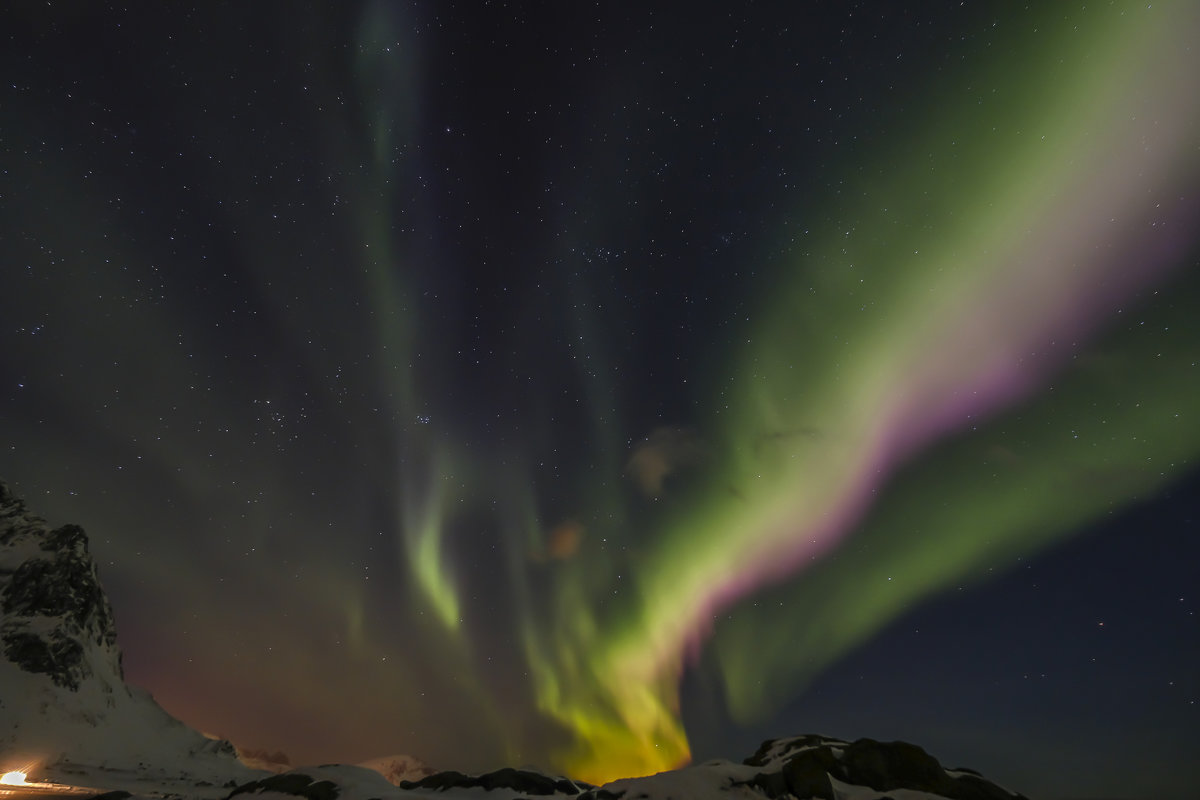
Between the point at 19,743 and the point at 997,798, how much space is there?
14313cm

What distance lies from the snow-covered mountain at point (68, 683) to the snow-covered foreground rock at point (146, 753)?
402 mm

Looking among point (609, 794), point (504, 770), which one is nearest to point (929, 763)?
point (609, 794)

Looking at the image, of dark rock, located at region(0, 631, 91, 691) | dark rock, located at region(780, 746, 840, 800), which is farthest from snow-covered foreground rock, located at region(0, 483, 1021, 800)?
dark rock, located at region(0, 631, 91, 691)

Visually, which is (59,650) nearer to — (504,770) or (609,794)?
(504,770)

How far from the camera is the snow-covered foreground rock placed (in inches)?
1400

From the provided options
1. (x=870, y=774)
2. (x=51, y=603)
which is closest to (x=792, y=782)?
Result: (x=870, y=774)

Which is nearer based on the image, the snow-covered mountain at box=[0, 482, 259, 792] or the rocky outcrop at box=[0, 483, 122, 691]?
the snow-covered mountain at box=[0, 482, 259, 792]

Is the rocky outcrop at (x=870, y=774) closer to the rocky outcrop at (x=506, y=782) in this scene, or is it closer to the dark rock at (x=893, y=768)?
the dark rock at (x=893, y=768)

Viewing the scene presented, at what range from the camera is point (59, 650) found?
441 ft

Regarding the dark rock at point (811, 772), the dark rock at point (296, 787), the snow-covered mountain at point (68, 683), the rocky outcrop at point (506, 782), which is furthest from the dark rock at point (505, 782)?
the snow-covered mountain at point (68, 683)

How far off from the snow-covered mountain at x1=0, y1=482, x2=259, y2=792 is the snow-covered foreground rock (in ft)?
1.32

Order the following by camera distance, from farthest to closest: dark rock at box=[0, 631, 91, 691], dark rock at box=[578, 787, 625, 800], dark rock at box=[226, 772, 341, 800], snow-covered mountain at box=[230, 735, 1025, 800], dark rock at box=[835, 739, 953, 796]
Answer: dark rock at box=[0, 631, 91, 691]
dark rock at box=[226, 772, 341, 800]
dark rock at box=[835, 739, 953, 796]
dark rock at box=[578, 787, 625, 800]
snow-covered mountain at box=[230, 735, 1025, 800]

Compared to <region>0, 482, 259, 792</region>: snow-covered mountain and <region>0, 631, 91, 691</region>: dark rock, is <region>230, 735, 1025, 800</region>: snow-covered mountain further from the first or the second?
<region>0, 631, 91, 691</region>: dark rock

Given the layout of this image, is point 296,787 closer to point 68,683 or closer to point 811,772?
point 811,772
